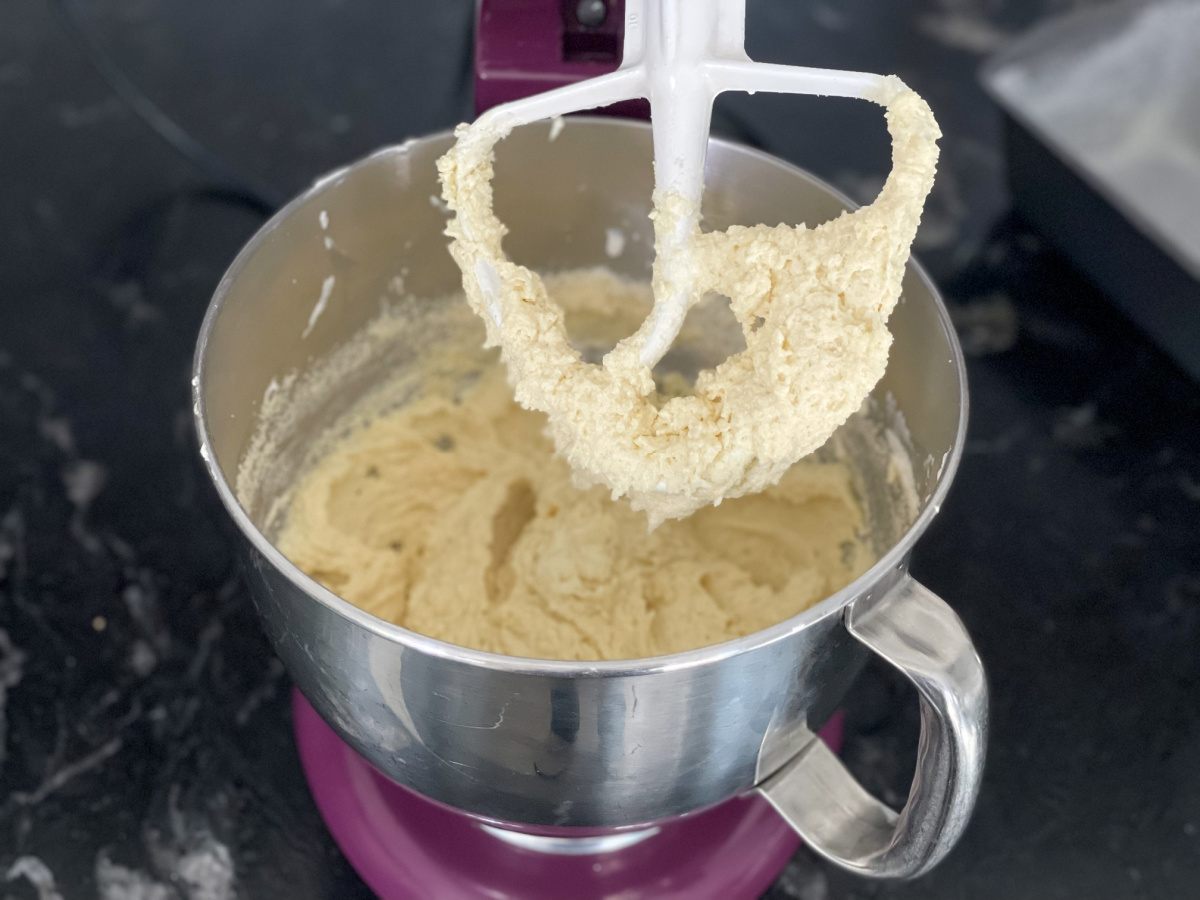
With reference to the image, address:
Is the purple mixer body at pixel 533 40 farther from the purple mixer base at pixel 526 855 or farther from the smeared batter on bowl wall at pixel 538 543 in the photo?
the purple mixer base at pixel 526 855

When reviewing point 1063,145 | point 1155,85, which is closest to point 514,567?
point 1063,145

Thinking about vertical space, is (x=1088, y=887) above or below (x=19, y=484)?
below

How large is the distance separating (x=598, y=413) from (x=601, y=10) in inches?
10.6

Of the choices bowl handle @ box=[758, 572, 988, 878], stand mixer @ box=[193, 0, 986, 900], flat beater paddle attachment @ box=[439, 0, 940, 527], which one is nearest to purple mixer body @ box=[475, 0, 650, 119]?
stand mixer @ box=[193, 0, 986, 900]

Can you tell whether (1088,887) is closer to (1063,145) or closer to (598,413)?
(598,413)

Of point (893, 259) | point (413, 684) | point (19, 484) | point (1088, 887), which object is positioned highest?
point (893, 259)

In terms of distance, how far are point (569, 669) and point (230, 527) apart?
207 millimetres

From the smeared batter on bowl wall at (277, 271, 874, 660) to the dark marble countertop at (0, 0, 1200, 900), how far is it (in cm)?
12

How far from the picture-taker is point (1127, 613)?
80 centimetres

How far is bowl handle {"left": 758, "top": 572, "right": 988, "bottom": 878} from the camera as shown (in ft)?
1.49

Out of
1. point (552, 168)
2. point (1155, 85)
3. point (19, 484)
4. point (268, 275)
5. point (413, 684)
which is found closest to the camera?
point (413, 684)

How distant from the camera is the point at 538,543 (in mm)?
702

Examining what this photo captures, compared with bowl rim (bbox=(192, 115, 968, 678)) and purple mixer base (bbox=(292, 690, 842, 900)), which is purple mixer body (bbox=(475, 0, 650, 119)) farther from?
purple mixer base (bbox=(292, 690, 842, 900))

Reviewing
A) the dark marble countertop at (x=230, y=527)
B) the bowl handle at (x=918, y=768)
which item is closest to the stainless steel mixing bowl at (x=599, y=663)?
the bowl handle at (x=918, y=768)
